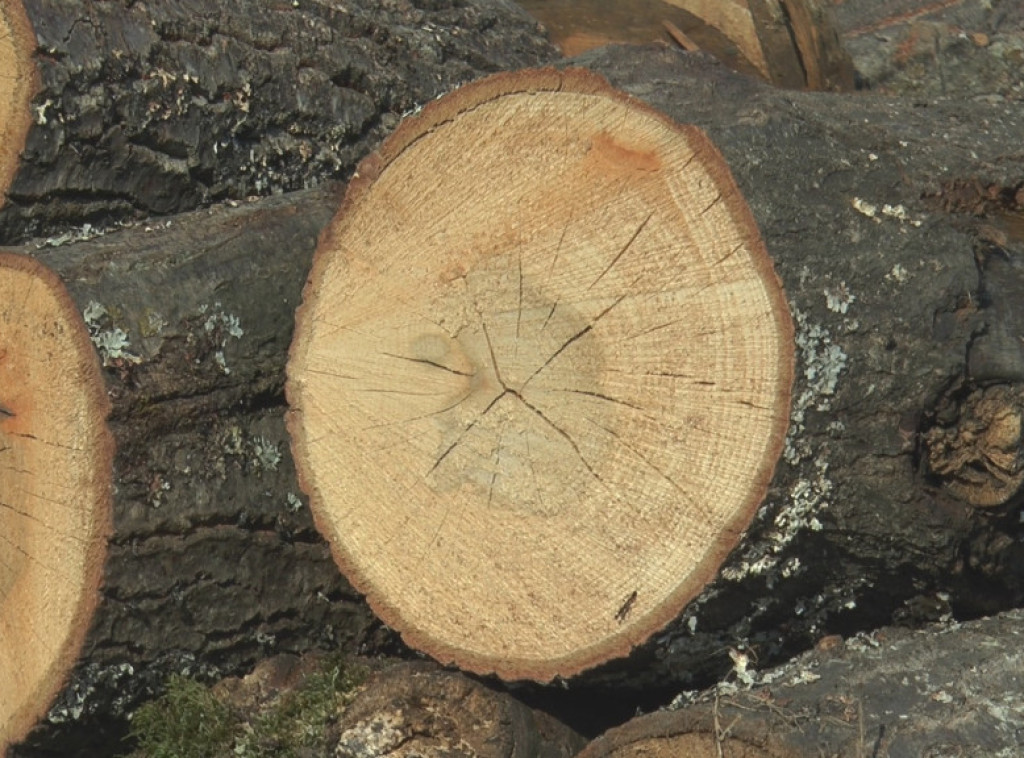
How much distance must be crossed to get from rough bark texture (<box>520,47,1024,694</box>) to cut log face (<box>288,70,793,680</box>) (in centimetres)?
8

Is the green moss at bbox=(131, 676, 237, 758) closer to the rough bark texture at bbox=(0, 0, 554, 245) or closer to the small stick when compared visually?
the rough bark texture at bbox=(0, 0, 554, 245)

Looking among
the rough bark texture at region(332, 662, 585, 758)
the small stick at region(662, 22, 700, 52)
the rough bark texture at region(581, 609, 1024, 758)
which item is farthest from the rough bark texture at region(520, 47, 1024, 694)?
the small stick at region(662, 22, 700, 52)

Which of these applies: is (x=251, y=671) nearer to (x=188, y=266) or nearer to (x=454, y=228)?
(x=188, y=266)

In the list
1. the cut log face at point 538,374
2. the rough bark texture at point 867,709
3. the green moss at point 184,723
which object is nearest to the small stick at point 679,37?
the cut log face at point 538,374

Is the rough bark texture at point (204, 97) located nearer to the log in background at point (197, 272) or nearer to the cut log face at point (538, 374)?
the log in background at point (197, 272)

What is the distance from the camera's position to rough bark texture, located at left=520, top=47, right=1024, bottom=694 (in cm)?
222

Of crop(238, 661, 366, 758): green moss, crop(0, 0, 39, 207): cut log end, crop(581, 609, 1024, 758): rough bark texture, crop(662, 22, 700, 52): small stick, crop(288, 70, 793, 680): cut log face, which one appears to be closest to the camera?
crop(581, 609, 1024, 758): rough bark texture

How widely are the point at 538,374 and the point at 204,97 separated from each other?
1231mm

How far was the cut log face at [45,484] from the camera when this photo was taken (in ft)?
8.23

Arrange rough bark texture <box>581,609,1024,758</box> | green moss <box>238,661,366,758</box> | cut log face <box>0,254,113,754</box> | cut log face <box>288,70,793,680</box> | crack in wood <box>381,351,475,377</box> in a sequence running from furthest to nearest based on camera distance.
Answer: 1. green moss <box>238,661,366,758</box>
2. cut log face <box>0,254,113,754</box>
3. crack in wood <box>381,351,475,377</box>
4. cut log face <box>288,70,793,680</box>
5. rough bark texture <box>581,609,1024,758</box>

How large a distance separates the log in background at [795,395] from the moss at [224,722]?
0.23 feet

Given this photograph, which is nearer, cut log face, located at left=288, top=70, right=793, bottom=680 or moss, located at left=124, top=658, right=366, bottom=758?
cut log face, located at left=288, top=70, right=793, bottom=680

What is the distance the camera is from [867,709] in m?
2.12

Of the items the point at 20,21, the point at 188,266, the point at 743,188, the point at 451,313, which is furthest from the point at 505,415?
the point at 20,21
